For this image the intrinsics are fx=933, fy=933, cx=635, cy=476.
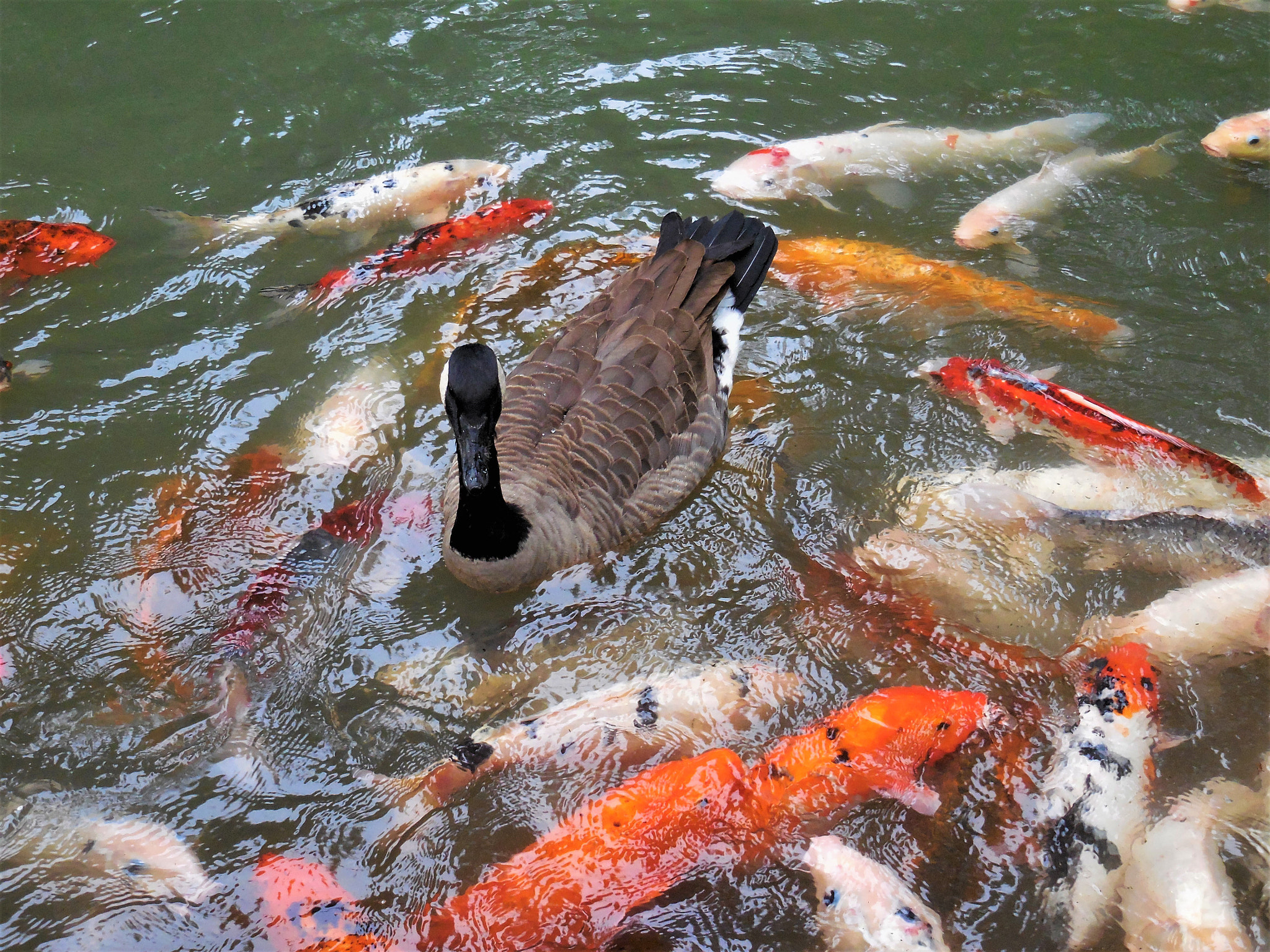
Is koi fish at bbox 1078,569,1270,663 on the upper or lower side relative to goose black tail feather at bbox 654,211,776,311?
lower

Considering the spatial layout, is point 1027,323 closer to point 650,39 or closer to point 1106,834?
point 1106,834

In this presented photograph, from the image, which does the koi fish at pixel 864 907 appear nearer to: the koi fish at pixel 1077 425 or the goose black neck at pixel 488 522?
the goose black neck at pixel 488 522

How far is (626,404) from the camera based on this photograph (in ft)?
16.7

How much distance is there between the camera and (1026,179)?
723cm

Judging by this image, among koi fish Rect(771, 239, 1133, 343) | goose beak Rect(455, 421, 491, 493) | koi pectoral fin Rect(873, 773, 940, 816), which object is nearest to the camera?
koi pectoral fin Rect(873, 773, 940, 816)

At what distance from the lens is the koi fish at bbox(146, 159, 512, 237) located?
6934 mm

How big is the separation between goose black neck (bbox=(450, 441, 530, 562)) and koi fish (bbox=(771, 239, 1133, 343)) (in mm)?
2974

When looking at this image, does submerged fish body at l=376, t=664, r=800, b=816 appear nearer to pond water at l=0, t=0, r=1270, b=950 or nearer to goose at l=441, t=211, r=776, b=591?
pond water at l=0, t=0, r=1270, b=950

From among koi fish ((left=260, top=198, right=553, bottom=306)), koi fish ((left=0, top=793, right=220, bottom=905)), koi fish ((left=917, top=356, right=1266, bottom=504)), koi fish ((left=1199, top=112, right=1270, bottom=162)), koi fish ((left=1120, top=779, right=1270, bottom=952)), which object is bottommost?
koi fish ((left=1120, top=779, right=1270, bottom=952))

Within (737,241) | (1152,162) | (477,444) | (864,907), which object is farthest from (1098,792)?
(1152,162)

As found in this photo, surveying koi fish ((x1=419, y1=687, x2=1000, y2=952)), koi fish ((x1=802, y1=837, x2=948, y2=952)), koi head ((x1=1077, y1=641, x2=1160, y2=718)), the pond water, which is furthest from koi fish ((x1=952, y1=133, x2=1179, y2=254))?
koi fish ((x1=802, y1=837, x2=948, y2=952))

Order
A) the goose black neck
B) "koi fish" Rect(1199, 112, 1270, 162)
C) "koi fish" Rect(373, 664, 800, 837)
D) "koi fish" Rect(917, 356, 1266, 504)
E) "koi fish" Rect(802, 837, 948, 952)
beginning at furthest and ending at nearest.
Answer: "koi fish" Rect(1199, 112, 1270, 162) < "koi fish" Rect(917, 356, 1266, 504) < the goose black neck < "koi fish" Rect(373, 664, 800, 837) < "koi fish" Rect(802, 837, 948, 952)

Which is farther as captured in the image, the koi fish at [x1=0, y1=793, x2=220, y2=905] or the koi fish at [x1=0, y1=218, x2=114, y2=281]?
the koi fish at [x1=0, y1=218, x2=114, y2=281]

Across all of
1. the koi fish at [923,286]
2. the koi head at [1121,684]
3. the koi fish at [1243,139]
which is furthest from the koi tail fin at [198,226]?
the koi fish at [1243,139]
